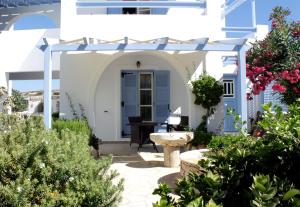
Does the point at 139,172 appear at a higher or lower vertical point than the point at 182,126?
lower

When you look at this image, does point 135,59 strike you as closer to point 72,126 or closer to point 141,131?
point 141,131

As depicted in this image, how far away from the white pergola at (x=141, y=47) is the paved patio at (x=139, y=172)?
2746 mm

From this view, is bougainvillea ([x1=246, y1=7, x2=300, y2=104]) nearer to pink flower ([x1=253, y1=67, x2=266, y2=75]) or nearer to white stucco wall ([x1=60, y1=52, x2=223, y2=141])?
pink flower ([x1=253, y1=67, x2=266, y2=75])

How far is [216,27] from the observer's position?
1332 centimetres

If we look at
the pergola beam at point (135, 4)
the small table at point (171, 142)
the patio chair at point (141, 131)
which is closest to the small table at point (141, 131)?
the patio chair at point (141, 131)

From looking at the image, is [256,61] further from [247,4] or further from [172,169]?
[247,4]

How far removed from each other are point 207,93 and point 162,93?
9.92 ft

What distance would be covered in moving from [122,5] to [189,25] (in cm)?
A: 251

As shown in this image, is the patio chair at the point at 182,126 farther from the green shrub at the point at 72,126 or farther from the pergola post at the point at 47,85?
the pergola post at the point at 47,85

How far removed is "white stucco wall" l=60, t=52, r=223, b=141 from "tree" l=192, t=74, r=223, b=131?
0.90 ft

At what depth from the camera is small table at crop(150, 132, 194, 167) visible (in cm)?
979

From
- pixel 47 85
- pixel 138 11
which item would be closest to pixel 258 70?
pixel 47 85

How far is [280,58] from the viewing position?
9602 millimetres

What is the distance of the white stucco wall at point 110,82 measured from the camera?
520 inches
